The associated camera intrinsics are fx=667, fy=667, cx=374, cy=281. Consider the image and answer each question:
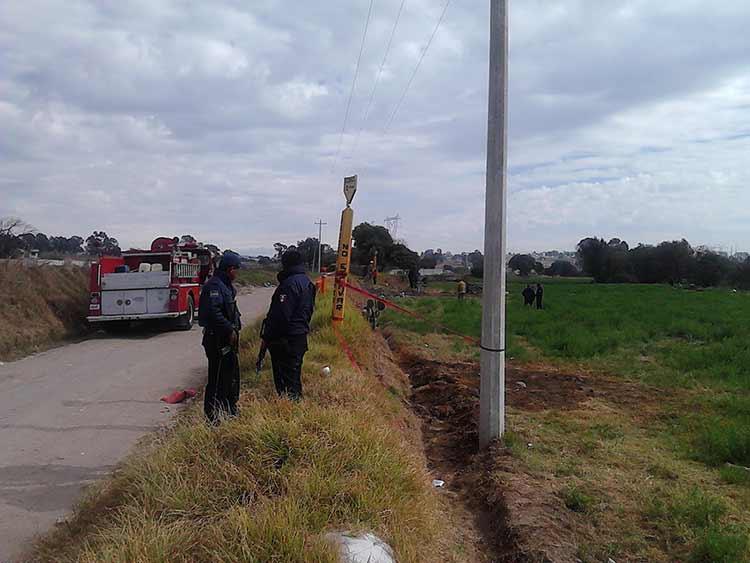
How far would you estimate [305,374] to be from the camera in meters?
8.06

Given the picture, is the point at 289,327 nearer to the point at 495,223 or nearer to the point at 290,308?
the point at 290,308

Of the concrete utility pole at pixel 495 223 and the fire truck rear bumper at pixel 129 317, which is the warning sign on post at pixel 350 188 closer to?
the concrete utility pole at pixel 495 223

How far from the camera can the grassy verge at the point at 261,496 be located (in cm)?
350

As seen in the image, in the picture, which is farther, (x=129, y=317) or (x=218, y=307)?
(x=129, y=317)

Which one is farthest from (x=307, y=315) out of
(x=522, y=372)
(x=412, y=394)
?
(x=522, y=372)

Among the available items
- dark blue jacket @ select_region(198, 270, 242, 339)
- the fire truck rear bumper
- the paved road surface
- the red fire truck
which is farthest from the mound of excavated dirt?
the red fire truck

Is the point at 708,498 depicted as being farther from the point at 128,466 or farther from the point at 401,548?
the point at 128,466

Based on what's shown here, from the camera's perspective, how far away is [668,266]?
281 feet

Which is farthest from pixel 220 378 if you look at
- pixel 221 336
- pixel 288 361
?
pixel 288 361

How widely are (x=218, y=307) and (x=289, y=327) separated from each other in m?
0.72

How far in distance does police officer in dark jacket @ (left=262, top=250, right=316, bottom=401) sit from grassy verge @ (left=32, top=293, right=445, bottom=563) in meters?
0.97

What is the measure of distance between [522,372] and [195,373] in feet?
20.9

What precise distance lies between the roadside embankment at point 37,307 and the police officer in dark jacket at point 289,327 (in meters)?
9.28

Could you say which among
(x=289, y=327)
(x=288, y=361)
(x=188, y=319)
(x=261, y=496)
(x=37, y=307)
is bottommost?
(x=188, y=319)
